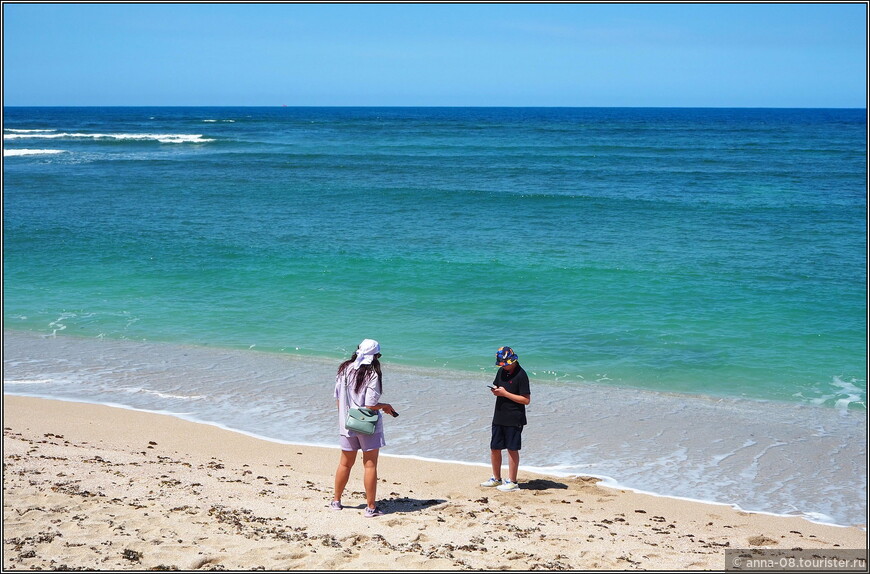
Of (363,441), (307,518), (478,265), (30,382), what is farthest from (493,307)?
(307,518)

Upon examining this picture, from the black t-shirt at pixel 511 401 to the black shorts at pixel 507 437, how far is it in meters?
0.06

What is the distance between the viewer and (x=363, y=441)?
20.2 ft

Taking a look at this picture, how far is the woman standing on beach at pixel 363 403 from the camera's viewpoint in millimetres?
5973

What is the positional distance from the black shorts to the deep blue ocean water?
1.24 m

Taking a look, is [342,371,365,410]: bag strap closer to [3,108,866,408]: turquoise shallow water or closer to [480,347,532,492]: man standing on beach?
[480,347,532,492]: man standing on beach

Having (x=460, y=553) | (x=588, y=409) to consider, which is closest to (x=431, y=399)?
(x=588, y=409)

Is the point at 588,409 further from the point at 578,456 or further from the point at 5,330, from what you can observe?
the point at 5,330

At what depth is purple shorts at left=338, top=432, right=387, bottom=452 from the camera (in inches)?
242

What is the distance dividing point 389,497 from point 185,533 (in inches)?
77.9

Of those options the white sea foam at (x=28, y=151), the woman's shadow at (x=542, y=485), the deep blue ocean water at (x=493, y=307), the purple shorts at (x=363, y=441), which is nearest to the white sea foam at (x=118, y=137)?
the white sea foam at (x=28, y=151)

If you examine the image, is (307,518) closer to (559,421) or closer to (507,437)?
(507,437)

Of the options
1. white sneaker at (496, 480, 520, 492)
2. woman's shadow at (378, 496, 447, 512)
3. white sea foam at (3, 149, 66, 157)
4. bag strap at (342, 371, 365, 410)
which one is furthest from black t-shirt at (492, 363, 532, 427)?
white sea foam at (3, 149, 66, 157)

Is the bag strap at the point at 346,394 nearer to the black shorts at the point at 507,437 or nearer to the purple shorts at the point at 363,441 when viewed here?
the purple shorts at the point at 363,441

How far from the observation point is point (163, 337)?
13148mm
